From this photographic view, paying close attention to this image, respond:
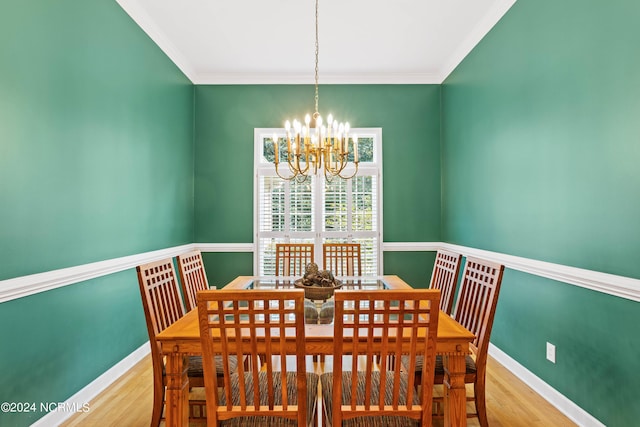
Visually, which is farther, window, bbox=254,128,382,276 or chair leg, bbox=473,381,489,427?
window, bbox=254,128,382,276

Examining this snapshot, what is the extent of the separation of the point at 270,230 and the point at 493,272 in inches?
121

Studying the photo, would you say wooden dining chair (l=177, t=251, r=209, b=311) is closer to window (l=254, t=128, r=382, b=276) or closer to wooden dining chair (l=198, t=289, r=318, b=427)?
wooden dining chair (l=198, t=289, r=318, b=427)

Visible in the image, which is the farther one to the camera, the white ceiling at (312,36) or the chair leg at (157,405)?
the white ceiling at (312,36)

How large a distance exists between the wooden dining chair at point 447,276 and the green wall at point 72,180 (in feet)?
8.29

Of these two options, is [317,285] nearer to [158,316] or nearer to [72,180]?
[158,316]

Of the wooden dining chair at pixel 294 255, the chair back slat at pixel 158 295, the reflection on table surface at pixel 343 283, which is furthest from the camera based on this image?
the wooden dining chair at pixel 294 255

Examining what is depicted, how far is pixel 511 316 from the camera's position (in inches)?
115

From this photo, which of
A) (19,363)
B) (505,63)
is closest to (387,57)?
(505,63)

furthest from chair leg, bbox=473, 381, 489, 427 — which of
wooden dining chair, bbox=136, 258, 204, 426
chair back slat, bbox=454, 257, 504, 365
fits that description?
wooden dining chair, bbox=136, 258, 204, 426

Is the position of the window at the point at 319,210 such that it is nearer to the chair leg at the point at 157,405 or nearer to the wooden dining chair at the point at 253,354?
the chair leg at the point at 157,405

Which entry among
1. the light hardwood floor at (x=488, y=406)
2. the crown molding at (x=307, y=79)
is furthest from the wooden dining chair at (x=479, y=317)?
the crown molding at (x=307, y=79)

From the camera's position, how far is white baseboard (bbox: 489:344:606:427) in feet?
6.85

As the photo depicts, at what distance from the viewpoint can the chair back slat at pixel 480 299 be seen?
5.89 ft

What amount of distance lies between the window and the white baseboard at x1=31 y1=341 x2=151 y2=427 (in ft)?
5.95
